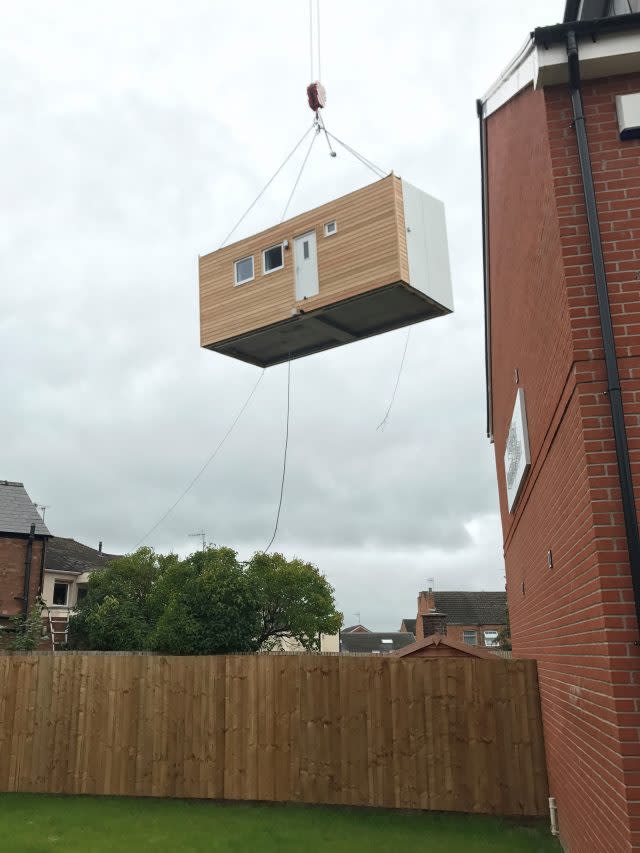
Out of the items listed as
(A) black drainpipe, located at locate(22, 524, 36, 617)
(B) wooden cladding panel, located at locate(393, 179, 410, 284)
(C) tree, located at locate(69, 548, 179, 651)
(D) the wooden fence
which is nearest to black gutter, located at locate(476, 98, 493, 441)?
(B) wooden cladding panel, located at locate(393, 179, 410, 284)

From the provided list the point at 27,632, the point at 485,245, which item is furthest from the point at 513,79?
the point at 27,632

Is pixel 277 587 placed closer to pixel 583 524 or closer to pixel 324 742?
pixel 324 742

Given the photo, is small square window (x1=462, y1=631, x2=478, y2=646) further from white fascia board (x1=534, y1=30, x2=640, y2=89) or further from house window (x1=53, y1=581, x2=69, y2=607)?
white fascia board (x1=534, y1=30, x2=640, y2=89)

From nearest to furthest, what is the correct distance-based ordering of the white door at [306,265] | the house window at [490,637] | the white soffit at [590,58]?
1. the white soffit at [590,58]
2. the white door at [306,265]
3. the house window at [490,637]

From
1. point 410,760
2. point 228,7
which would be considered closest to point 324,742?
point 410,760

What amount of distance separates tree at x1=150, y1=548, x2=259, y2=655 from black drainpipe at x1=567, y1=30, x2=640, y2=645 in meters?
29.0

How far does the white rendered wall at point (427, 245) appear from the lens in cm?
965

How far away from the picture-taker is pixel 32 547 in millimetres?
30922

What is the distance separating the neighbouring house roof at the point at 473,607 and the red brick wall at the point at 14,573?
32582 millimetres

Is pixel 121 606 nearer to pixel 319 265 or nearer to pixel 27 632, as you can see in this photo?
pixel 27 632

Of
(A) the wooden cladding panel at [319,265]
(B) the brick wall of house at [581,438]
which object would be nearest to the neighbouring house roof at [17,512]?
(A) the wooden cladding panel at [319,265]

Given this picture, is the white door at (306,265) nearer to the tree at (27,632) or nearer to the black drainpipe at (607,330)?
the black drainpipe at (607,330)

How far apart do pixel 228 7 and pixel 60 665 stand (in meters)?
10.9

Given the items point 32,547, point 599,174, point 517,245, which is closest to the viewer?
point 599,174
